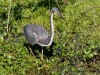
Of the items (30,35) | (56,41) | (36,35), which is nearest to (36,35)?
(36,35)

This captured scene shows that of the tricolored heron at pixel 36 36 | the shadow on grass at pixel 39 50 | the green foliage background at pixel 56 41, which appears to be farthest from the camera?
the shadow on grass at pixel 39 50

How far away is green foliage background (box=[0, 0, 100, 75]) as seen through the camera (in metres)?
6.70

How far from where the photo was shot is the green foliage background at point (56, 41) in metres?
6.70

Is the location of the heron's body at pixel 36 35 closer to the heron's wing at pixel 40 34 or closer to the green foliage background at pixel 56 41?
the heron's wing at pixel 40 34

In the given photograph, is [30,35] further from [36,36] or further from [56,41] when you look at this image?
[56,41]

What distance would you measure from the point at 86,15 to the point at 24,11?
183 cm

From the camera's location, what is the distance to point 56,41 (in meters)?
7.51

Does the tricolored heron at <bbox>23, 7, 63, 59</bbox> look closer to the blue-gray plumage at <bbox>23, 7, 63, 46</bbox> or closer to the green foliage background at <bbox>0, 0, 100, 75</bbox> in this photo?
the blue-gray plumage at <bbox>23, 7, 63, 46</bbox>

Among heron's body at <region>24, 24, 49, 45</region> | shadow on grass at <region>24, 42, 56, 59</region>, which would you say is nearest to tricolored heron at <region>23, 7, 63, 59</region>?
heron's body at <region>24, 24, 49, 45</region>

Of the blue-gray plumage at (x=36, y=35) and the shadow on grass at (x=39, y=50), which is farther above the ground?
the blue-gray plumage at (x=36, y=35)

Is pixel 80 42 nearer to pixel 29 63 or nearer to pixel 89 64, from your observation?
pixel 89 64

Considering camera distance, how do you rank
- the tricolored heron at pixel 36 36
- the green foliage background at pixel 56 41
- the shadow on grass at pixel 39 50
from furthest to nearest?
the shadow on grass at pixel 39 50
the tricolored heron at pixel 36 36
the green foliage background at pixel 56 41

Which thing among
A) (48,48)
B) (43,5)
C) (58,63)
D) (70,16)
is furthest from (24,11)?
(58,63)

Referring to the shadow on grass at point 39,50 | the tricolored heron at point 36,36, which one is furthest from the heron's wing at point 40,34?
the shadow on grass at point 39,50
